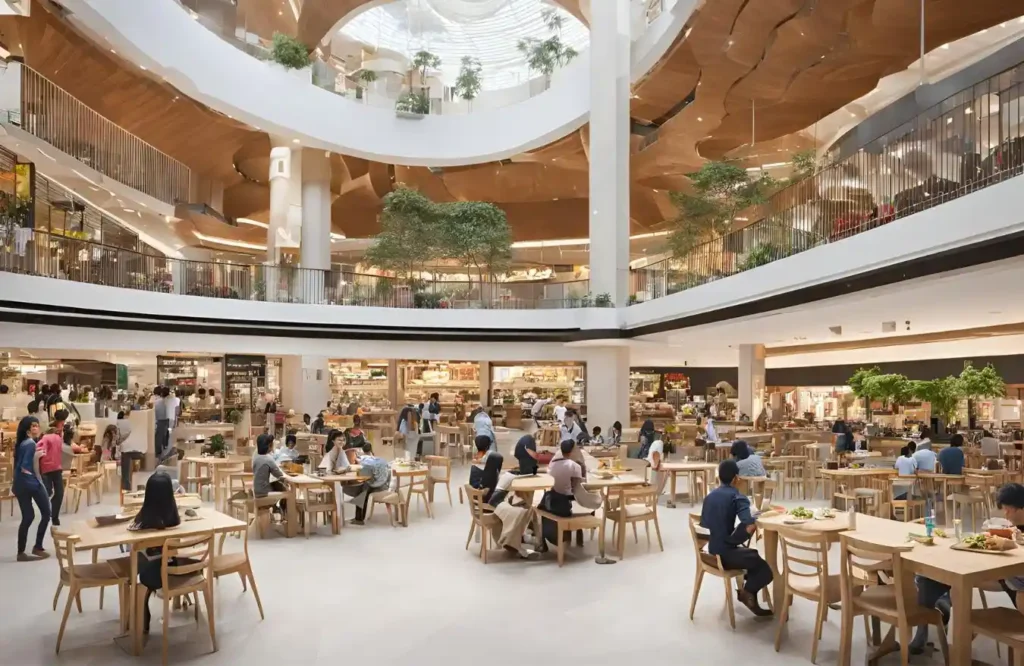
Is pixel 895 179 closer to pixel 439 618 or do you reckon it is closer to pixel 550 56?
pixel 439 618

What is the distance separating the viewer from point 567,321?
19.4m

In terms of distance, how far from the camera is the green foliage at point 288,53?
1988 cm

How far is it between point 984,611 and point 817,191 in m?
6.67

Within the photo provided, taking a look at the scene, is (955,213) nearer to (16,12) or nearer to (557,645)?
(557,645)

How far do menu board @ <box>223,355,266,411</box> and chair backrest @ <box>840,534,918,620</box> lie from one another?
62.8 feet

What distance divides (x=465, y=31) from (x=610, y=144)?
12.0m

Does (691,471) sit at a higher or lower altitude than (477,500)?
lower

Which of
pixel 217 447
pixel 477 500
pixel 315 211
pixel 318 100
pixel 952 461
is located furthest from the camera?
pixel 315 211

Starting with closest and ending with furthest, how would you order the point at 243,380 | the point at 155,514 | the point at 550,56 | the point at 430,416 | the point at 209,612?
the point at 209,612 < the point at 155,514 < the point at 430,416 < the point at 243,380 < the point at 550,56

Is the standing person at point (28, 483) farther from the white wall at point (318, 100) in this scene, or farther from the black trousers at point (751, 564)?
the white wall at point (318, 100)

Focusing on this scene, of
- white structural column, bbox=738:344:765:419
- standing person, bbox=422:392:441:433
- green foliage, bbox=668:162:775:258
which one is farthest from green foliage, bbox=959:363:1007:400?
standing person, bbox=422:392:441:433

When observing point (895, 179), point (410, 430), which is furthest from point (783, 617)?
point (410, 430)

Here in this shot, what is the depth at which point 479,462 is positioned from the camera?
8.84 metres

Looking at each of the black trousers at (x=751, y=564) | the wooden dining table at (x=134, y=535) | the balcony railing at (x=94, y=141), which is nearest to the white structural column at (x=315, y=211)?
the balcony railing at (x=94, y=141)
